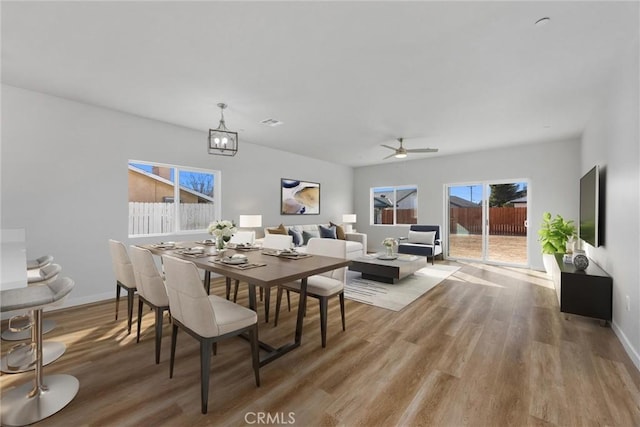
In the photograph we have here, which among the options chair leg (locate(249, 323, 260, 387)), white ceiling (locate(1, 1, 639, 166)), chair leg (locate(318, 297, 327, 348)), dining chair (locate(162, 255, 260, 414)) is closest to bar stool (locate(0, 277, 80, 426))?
dining chair (locate(162, 255, 260, 414))

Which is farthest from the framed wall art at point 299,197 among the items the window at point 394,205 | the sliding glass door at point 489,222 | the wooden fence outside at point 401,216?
the sliding glass door at point 489,222

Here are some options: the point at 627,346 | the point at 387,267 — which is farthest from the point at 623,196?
the point at 387,267

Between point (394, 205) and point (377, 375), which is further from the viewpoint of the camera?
point (394, 205)

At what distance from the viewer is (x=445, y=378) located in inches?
78.7

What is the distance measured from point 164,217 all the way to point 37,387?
2.97m

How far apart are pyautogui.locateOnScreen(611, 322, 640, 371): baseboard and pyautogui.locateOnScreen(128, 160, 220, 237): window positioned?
17.4 feet

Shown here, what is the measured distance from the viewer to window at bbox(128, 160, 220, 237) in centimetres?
413

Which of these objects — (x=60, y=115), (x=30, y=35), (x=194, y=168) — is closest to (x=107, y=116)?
(x=60, y=115)

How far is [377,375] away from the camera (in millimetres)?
2031

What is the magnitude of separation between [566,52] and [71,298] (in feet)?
19.3

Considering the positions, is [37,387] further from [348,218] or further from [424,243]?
[348,218]

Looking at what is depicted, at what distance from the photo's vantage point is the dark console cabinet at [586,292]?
2.79 meters

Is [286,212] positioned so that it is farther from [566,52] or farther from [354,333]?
[566,52]

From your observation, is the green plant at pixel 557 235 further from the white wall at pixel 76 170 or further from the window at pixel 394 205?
the white wall at pixel 76 170
